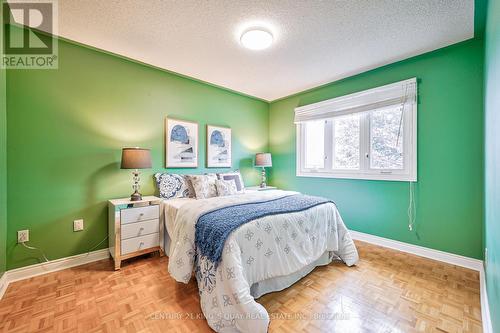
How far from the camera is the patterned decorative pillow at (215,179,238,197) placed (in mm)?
2889

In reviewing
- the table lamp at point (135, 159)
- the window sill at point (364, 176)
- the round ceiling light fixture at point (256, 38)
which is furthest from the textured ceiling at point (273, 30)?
the window sill at point (364, 176)

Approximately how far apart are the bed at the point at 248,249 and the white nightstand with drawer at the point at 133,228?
0.26 meters

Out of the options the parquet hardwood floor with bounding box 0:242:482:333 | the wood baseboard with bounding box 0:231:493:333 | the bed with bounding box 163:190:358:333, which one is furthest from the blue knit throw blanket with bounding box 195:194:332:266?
the wood baseboard with bounding box 0:231:493:333

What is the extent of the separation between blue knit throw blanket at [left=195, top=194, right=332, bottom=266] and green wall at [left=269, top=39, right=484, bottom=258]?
54.0 inches

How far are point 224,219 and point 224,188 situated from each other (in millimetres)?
1269

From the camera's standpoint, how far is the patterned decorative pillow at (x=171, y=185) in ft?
9.16

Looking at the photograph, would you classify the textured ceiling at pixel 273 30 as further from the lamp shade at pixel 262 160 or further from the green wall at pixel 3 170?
the lamp shade at pixel 262 160

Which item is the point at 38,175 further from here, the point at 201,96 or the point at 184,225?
the point at 201,96

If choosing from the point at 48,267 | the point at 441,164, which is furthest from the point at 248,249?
the point at 441,164

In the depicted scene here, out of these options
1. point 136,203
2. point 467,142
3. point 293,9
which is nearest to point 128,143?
point 136,203

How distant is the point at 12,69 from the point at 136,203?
1.76m

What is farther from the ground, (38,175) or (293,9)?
(293,9)

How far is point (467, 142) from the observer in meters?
2.24

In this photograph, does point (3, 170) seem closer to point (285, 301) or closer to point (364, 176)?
point (285, 301)
